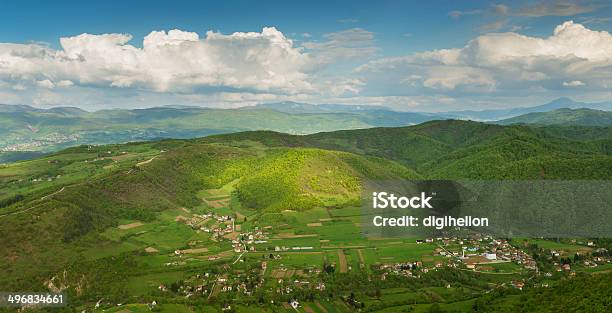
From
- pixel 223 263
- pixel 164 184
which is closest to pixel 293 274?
pixel 223 263

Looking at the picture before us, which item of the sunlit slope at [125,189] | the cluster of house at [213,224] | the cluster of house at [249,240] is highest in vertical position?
the sunlit slope at [125,189]

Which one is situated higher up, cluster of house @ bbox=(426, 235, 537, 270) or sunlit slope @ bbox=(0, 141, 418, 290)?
sunlit slope @ bbox=(0, 141, 418, 290)

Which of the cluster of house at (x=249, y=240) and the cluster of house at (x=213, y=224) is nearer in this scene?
the cluster of house at (x=249, y=240)

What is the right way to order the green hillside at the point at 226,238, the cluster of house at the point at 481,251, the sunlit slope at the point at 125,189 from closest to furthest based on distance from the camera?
1. the green hillside at the point at 226,238
2. the sunlit slope at the point at 125,189
3. the cluster of house at the point at 481,251

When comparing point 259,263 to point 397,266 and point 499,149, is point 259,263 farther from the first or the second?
point 499,149

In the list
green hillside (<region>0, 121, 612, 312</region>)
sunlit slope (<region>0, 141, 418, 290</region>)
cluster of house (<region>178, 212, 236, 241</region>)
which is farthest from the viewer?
cluster of house (<region>178, 212, 236, 241</region>)

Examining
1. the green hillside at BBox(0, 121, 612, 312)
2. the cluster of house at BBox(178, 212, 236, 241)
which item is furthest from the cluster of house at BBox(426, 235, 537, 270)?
the cluster of house at BBox(178, 212, 236, 241)

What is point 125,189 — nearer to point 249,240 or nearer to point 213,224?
point 213,224

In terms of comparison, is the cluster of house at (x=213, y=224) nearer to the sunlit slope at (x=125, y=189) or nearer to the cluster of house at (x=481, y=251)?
the sunlit slope at (x=125, y=189)

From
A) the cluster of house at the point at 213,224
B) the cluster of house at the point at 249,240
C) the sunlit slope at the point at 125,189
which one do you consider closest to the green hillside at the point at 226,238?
the sunlit slope at the point at 125,189

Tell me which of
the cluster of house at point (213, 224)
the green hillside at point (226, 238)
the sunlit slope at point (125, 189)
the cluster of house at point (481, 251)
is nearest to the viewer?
the green hillside at point (226, 238)

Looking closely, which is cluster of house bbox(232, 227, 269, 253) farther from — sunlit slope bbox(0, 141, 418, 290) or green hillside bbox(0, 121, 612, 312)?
sunlit slope bbox(0, 141, 418, 290)

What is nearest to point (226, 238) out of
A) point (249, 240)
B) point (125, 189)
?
point (249, 240)
